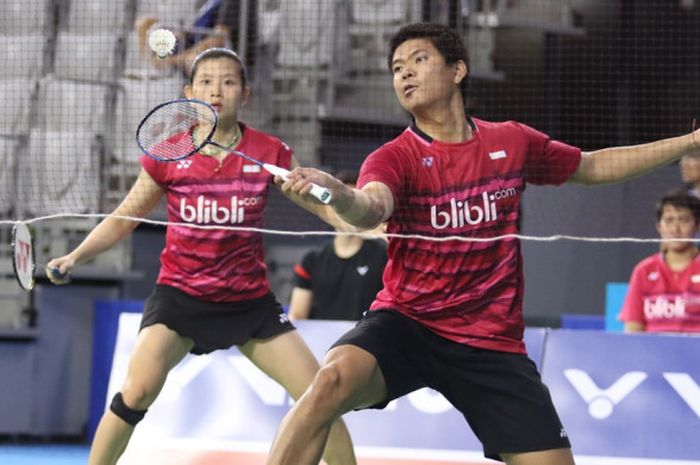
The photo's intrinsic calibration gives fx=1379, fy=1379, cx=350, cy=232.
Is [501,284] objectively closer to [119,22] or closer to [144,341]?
[144,341]

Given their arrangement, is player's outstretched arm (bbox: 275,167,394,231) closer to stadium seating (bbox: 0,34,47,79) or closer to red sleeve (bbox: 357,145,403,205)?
red sleeve (bbox: 357,145,403,205)

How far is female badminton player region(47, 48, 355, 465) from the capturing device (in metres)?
5.62

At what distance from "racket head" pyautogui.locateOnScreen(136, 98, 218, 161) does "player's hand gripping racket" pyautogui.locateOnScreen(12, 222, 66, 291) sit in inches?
25.7

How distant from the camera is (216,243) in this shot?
567cm

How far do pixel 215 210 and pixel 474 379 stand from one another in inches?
71.9

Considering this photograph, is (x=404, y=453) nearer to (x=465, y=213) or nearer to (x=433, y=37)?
(x=465, y=213)

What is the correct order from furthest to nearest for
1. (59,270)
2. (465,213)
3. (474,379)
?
(59,270) → (465,213) → (474,379)

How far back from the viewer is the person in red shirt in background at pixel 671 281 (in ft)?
23.2

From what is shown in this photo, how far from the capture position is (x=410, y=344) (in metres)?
4.19

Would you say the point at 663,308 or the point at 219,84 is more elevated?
the point at 219,84

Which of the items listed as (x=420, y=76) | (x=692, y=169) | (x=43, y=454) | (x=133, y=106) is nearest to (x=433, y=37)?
(x=420, y=76)

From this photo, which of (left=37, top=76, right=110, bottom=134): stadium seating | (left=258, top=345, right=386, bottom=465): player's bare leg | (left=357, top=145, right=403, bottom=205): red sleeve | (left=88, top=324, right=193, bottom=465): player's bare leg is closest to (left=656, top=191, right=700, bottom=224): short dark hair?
(left=88, top=324, right=193, bottom=465): player's bare leg

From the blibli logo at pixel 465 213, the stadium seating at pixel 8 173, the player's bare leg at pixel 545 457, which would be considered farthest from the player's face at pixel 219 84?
the stadium seating at pixel 8 173

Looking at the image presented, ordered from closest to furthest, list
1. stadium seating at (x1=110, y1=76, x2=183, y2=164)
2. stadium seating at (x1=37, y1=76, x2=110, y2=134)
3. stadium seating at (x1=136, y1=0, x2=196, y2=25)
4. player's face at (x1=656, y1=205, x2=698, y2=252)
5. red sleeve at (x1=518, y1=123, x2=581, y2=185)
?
red sleeve at (x1=518, y1=123, x2=581, y2=185) → player's face at (x1=656, y1=205, x2=698, y2=252) → stadium seating at (x1=110, y1=76, x2=183, y2=164) → stadium seating at (x1=37, y1=76, x2=110, y2=134) → stadium seating at (x1=136, y1=0, x2=196, y2=25)
